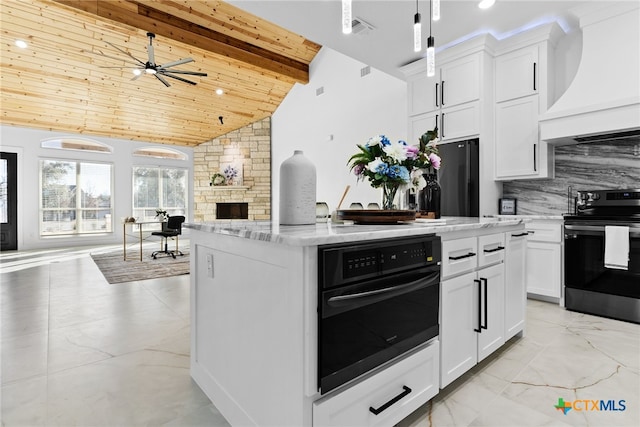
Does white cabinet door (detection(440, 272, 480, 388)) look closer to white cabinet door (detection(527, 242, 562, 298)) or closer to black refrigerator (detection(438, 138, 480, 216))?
white cabinet door (detection(527, 242, 562, 298))

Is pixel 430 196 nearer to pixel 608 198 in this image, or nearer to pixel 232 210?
pixel 608 198

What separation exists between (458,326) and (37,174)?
9.08 m

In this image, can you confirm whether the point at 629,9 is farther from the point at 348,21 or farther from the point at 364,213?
the point at 364,213

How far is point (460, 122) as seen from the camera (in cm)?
379

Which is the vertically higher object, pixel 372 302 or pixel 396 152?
pixel 396 152

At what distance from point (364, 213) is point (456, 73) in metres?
3.04

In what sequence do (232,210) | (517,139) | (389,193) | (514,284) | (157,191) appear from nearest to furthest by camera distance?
(389,193), (514,284), (517,139), (232,210), (157,191)

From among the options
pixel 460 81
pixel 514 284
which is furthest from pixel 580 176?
pixel 514 284

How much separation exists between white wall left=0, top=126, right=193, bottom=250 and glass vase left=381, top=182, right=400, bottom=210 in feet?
27.8

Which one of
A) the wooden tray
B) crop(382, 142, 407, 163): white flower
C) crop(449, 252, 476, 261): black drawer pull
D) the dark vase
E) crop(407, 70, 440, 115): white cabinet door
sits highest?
crop(407, 70, 440, 115): white cabinet door

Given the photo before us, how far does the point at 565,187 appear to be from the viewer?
3.53 meters

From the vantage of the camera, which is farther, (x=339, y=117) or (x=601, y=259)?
(x=339, y=117)

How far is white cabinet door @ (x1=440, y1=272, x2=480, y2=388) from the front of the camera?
1.57 m

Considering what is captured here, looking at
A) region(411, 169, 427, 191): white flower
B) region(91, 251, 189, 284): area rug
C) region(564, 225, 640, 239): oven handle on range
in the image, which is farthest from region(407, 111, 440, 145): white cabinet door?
region(91, 251, 189, 284): area rug
